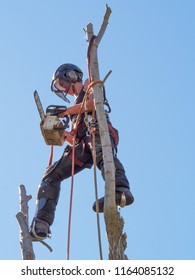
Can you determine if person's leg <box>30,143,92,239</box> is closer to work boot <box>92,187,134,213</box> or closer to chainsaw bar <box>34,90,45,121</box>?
chainsaw bar <box>34,90,45,121</box>

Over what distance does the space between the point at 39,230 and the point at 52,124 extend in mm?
991

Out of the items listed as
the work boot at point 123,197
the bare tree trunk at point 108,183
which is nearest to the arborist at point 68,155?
the work boot at point 123,197

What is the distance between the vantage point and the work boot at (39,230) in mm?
6758

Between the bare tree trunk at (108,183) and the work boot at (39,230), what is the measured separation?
4.44ft

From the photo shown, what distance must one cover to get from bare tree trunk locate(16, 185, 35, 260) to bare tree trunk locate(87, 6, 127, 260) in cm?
73

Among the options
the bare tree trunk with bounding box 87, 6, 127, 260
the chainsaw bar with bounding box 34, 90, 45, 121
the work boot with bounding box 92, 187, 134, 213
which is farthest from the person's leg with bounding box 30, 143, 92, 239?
the bare tree trunk with bounding box 87, 6, 127, 260

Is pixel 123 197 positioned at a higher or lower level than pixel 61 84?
lower

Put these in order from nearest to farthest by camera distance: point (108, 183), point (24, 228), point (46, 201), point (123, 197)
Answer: point (108, 183) → point (24, 228) → point (123, 197) → point (46, 201)

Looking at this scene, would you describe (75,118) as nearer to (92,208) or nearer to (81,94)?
(81,94)

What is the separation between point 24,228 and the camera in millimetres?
5996

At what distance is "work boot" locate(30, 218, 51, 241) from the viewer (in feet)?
22.2

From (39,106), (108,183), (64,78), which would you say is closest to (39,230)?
(39,106)

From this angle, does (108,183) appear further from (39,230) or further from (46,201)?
(46,201)

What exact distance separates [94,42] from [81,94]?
1120 mm
